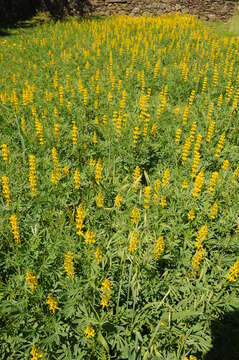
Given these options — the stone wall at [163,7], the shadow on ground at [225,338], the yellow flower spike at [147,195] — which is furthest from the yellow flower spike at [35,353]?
the stone wall at [163,7]

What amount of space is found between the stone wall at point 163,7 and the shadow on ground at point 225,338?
17.6 metres

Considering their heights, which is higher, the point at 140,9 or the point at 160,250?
the point at 140,9

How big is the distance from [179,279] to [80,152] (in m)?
2.46

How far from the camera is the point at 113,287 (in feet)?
8.36

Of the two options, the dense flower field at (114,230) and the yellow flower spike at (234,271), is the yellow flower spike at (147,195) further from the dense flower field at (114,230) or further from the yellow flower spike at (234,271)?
the yellow flower spike at (234,271)

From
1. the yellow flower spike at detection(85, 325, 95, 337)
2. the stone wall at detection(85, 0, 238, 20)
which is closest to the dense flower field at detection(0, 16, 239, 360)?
the yellow flower spike at detection(85, 325, 95, 337)

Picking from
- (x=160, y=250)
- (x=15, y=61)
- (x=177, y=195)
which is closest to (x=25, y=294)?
(x=160, y=250)

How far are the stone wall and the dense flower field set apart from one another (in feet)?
40.8

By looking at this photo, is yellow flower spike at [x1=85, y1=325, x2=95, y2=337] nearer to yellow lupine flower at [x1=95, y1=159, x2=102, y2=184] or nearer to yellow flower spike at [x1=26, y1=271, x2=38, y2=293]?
yellow flower spike at [x1=26, y1=271, x2=38, y2=293]

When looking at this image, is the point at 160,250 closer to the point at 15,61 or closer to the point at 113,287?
the point at 113,287

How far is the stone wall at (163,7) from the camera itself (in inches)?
654

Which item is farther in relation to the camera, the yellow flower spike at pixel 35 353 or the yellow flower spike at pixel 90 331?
the yellow flower spike at pixel 90 331

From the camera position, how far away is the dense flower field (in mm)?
2283

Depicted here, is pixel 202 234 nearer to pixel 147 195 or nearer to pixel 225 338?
pixel 147 195
